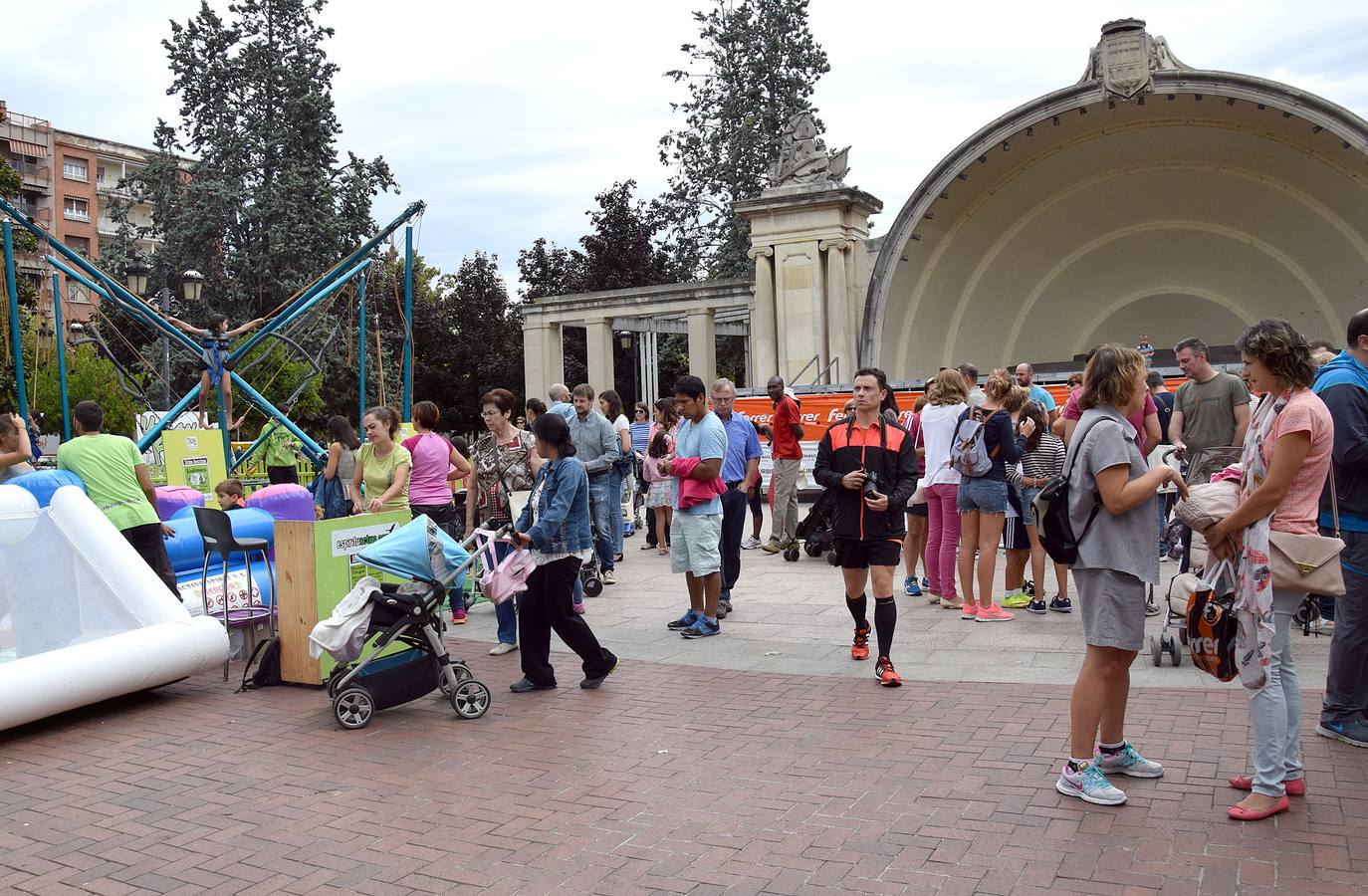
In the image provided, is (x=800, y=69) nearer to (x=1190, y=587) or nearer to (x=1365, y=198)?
(x=1365, y=198)

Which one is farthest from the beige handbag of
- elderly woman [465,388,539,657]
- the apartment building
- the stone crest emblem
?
the apartment building

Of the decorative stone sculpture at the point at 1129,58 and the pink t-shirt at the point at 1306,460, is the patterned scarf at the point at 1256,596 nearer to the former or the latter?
the pink t-shirt at the point at 1306,460

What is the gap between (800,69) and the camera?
3816 centimetres

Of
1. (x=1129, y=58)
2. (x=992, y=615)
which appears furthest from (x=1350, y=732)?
(x=1129, y=58)

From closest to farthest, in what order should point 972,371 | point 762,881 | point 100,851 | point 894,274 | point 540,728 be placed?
point 762,881
point 100,851
point 540,728
point 972,371
point 894,274

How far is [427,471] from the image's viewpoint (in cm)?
966

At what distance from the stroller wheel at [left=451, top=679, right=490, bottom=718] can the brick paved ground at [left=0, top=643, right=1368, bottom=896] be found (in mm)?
113

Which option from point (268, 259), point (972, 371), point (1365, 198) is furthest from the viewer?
point (268, 259)

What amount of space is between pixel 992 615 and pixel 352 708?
4854 mm

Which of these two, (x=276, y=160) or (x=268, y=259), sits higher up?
(x=276, y=160)

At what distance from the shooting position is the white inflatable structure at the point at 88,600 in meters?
7.18

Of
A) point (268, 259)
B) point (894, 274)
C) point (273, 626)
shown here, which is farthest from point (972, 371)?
point (268, 259)

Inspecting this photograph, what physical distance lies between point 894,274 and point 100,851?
61.6 ft

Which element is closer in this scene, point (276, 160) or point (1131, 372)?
point (1131, 372)
